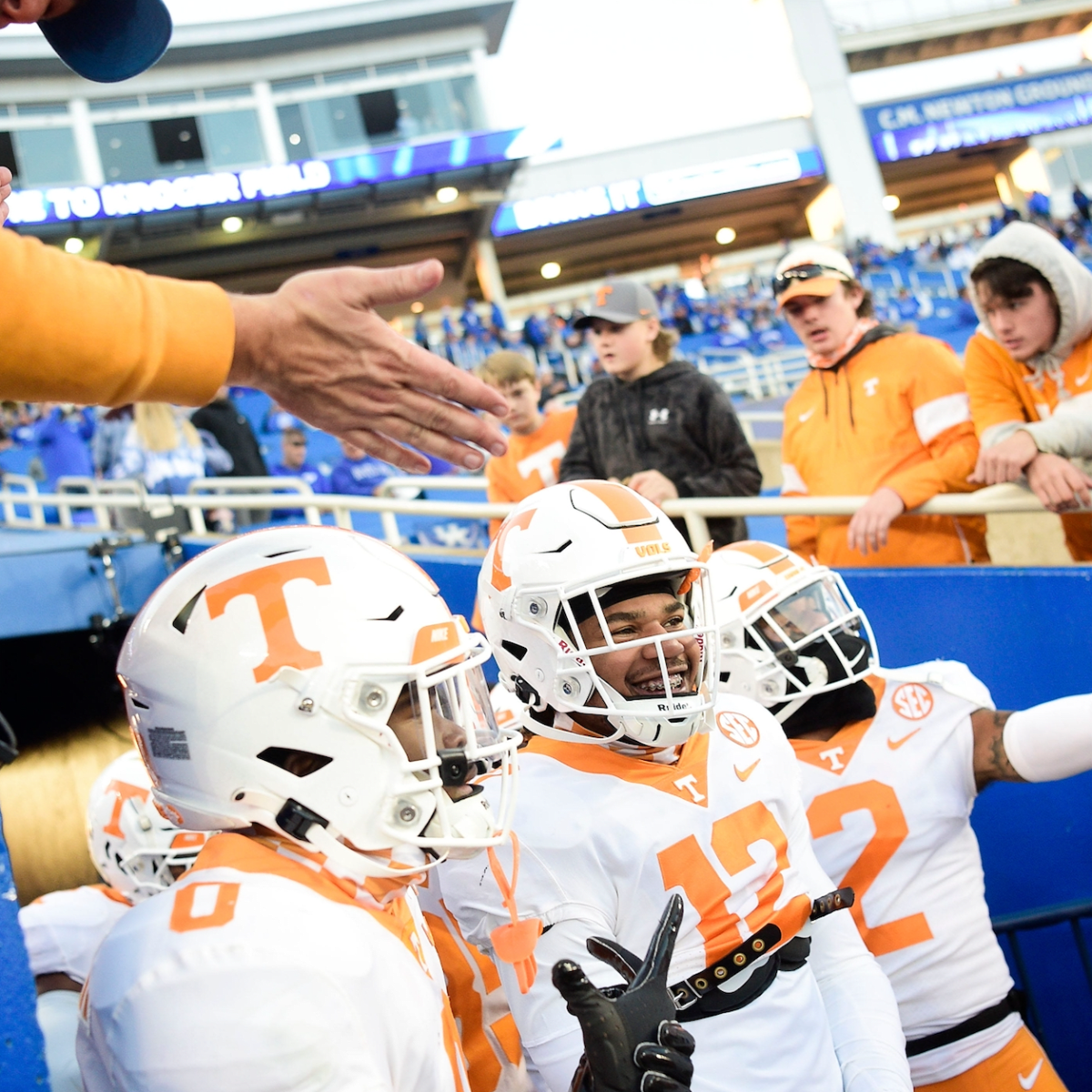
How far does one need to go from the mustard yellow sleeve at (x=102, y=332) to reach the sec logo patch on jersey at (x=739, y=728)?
122 cm

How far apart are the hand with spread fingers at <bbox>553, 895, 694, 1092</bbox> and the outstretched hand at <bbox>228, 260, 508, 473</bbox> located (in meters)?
0.70

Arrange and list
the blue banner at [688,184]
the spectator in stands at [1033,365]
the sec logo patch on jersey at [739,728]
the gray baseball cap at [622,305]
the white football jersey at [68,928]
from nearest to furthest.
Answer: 1. the sec logo patch on jersey at [739,728]
2. the white football jersey at [68,928]
3. the spectator in stands at [1033,365]
4. the gray baseball cap at [622,305]
5. the blue banner at [688,184]

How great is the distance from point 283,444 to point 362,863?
6020 millimetres

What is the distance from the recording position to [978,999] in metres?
2.09

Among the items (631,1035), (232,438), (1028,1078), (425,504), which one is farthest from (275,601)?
(232,438)

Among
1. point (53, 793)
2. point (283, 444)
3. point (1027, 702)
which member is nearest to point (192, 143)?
point (283, 444)

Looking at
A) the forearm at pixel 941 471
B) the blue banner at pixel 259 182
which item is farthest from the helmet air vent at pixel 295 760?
the blue banner at pixel 259 182

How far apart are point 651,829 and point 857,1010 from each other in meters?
0.51

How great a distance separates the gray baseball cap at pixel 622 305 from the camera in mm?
3662

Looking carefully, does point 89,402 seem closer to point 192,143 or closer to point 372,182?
point 372,182

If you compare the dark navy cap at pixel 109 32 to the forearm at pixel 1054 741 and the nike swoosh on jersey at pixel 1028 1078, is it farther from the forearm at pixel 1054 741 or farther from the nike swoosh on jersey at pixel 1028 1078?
the nike swoosh on jersey at pixel 1028 1078

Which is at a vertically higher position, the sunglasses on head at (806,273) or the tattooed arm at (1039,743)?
the sunglasses on head at (806,273)

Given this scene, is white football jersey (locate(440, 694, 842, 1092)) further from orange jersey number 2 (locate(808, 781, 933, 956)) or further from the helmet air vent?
the helmet air vent

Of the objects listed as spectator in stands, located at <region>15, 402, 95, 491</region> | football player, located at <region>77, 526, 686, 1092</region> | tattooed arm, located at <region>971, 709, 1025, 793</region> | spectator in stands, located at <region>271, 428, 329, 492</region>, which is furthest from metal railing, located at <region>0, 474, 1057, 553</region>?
football player, located at <region>77, 526, 686, 1092</region>
